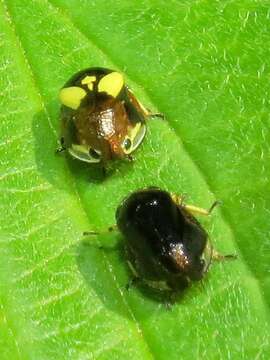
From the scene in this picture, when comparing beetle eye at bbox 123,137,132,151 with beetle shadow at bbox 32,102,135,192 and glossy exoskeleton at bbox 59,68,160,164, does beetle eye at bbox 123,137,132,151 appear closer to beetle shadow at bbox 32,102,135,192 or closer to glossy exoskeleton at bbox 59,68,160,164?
glossy exoskeleton at bbox 59,68,160,164

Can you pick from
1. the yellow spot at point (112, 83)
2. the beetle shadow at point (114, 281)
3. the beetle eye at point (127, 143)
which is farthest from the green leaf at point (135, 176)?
the yellow spot at point (112, 83)

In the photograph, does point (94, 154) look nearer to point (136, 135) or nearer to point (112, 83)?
point (136, 135)

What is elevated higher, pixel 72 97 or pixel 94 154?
pixel 72 97

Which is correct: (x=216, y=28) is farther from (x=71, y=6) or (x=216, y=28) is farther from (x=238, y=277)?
(x=238, y=277)

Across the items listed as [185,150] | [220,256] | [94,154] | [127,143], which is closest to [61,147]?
[94,154]

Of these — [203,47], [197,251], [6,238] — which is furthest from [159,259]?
[203,47]
